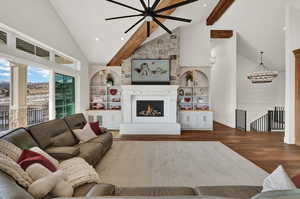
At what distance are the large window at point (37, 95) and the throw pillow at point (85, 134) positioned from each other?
3.65 ft

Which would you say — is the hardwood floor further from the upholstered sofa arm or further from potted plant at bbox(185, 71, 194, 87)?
the upholstered sofa arm

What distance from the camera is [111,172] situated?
3062mm

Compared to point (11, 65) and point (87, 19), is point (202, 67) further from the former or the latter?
point (11, 65)

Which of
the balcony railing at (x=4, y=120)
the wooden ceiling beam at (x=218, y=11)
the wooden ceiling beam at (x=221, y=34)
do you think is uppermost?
the wooden ceiling beam at (x=218, y=11)

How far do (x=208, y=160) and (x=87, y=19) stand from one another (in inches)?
182

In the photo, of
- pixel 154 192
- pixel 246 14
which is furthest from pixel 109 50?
pixel 154 192

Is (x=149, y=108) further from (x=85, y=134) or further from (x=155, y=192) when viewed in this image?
(x=155, y=192)

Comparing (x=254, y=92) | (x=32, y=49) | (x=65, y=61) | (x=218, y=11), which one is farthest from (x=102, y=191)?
(x=254, y=92)

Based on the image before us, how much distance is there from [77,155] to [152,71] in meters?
4.88

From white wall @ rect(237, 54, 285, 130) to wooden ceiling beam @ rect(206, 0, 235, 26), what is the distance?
9.90 feet

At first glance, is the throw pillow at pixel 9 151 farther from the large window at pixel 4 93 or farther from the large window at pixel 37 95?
the large window at pixel 37 95

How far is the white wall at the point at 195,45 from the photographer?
7074mm

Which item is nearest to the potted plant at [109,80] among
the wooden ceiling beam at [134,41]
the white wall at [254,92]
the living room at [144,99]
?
the living room at [144,99]

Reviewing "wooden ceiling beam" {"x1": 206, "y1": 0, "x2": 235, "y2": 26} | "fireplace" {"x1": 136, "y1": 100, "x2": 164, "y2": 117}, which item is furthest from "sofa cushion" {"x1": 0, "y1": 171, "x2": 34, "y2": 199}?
"wooden ceiling beam" {"x1": 206, "y1": 0, "x2": 235, "y2": 26}
